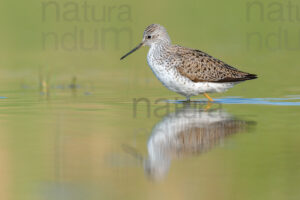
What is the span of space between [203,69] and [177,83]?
2.83 feet

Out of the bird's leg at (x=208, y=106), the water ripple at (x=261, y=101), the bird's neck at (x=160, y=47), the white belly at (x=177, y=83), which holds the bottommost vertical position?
the bird's leg at (x=208, y=106)

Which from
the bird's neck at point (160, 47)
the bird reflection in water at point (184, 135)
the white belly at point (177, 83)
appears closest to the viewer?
the bird reflection in water at point (184, 135)

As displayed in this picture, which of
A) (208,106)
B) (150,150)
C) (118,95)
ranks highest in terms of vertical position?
(118,95)

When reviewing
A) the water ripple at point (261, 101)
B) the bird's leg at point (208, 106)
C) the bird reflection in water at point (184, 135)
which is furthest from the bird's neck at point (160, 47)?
the bird reflection in water at point (184, 135)

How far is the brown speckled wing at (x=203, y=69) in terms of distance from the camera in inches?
572

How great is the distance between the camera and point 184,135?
10.1 metres

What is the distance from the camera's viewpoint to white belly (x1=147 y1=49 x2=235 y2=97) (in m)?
14.3

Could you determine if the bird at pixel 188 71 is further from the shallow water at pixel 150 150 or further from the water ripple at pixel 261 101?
the shallow water at pixel 150 150

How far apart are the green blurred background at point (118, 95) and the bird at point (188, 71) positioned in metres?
0.69

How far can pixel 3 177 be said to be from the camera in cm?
792

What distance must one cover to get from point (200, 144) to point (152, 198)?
2.85 meters

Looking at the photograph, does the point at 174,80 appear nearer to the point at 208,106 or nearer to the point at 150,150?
the point at 208,106

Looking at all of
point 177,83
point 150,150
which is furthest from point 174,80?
point 150,150

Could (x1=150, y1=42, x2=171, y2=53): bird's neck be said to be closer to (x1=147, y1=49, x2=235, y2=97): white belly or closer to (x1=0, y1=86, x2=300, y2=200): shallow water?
(x1=147, y1=49, x2=235, y2=97): white belly
